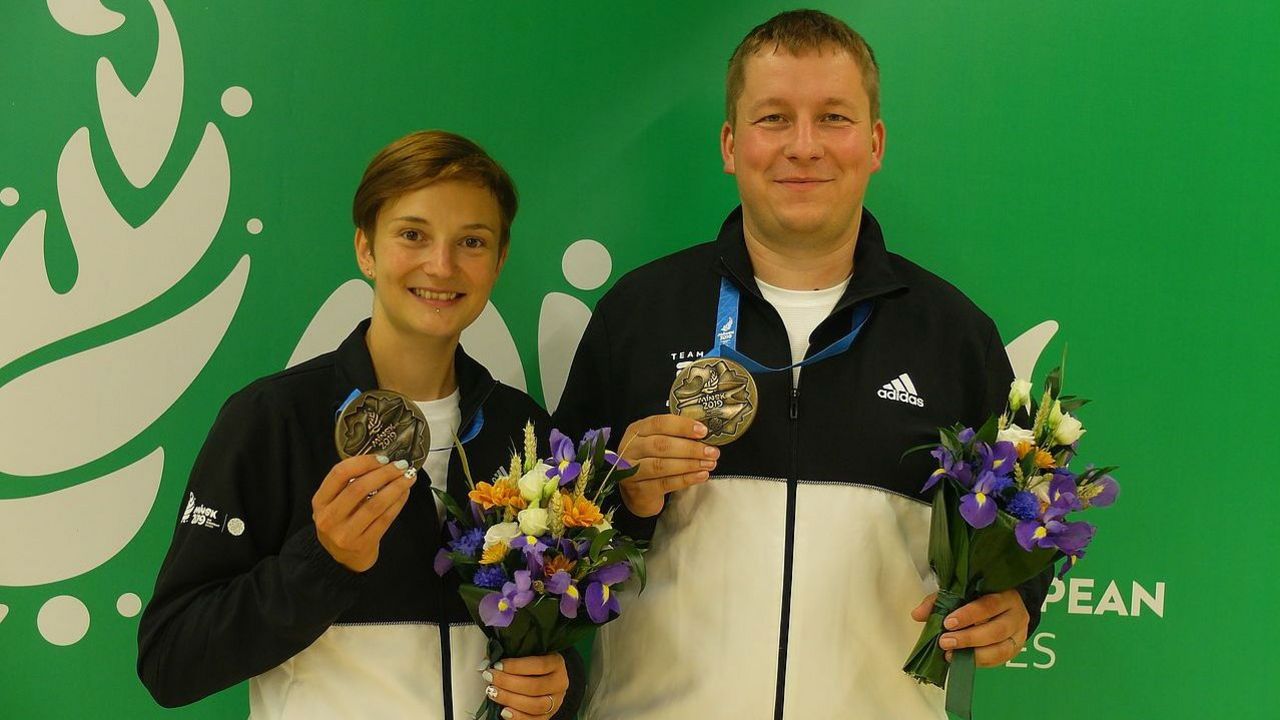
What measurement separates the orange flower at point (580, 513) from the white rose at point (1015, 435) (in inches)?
33.3

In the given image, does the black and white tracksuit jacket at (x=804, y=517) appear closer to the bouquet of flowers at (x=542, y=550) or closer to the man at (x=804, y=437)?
the man at (x=804, y=437)

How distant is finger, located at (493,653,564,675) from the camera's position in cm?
228

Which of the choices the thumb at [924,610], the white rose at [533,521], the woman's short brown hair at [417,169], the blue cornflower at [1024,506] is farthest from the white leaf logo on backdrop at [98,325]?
the blue cornflower at [1024,506]

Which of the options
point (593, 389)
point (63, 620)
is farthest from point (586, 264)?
point (63, 620)

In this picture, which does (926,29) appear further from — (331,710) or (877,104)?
(331,710)

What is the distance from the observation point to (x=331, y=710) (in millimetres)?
2346

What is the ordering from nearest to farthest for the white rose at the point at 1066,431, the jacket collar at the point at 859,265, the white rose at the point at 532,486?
the white rose at the point at 532,486 → the white rose at the point at 1066,431 → the jacket collar at the point at 859,265

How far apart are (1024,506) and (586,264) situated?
60.7 inches

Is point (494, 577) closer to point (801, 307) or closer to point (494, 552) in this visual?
point (494, 552)

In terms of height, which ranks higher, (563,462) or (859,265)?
(859,265)

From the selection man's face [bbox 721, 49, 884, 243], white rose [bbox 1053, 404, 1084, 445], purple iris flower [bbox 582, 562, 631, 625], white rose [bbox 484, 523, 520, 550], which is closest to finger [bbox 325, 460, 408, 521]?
white rose [bbox 484, 523, 520, 550]

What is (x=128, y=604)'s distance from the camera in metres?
3.17

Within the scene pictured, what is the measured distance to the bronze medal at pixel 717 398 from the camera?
237 cm

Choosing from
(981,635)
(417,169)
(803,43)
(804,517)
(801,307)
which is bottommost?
(981,635)
